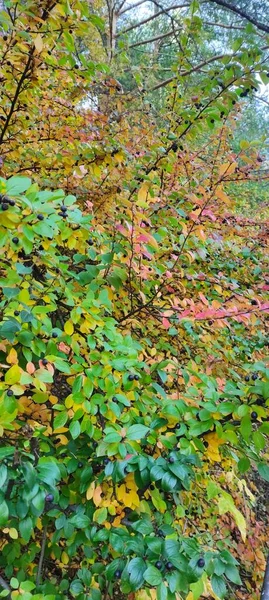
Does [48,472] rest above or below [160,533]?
above

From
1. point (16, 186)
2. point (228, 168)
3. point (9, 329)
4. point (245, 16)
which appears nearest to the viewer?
point (16, 186)

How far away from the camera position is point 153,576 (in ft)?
2.86

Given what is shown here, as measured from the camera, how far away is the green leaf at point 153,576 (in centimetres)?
86

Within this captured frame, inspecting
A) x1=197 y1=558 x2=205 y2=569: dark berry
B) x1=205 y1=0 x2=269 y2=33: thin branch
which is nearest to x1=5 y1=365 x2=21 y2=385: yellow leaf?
x1=197 y1=558 x2=205 y2=569: dark berry

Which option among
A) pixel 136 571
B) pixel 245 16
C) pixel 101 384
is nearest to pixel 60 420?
pixel 101 384

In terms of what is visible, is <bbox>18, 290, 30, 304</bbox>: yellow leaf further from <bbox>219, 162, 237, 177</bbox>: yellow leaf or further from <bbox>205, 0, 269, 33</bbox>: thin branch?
<bbox>205, 0, 269, 33</bbox>: thin branch

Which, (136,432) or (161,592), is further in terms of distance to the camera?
(136,432)

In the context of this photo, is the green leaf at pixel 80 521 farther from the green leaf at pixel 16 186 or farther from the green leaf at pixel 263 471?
the green leaf at pixel 16 186

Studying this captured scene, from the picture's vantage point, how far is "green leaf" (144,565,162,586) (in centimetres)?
86

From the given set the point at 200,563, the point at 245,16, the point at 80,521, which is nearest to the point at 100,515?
the point at 80,521

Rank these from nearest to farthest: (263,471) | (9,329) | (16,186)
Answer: (16,186), (9,329), (263,471)

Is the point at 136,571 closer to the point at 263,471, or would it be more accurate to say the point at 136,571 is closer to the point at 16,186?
the point at 263,471

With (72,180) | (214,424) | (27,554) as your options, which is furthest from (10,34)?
(27,554)

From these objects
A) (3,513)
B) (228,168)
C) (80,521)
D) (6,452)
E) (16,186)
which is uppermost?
(228,168)
